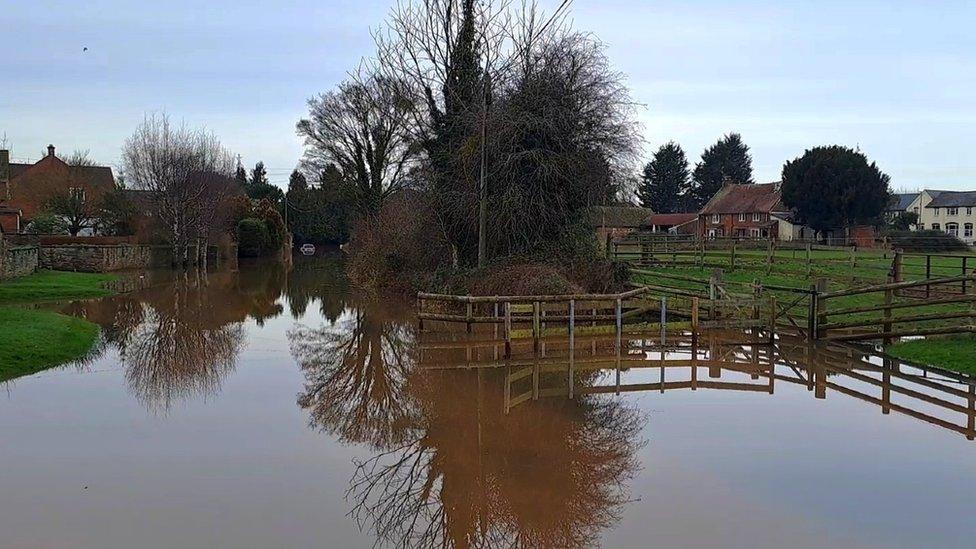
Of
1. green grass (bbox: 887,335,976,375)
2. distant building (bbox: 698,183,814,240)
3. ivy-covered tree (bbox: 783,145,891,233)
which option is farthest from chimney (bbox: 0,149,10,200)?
ivy-covered tree (bbox: 783,145,891,233)

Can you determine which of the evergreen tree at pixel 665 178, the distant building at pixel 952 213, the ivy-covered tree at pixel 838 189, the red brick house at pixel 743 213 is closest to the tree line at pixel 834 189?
the ivy-covered tree at pixel 838 189

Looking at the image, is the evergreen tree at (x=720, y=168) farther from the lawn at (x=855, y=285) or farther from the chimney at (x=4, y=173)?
the chimney at (x=4, y=173)

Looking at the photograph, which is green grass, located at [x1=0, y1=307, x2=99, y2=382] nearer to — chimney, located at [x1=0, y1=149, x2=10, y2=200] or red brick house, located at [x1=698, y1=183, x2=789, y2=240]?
chimney, located at [x1=0, y1=149, x2=10, y2=200]

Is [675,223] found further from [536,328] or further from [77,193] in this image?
[536,328]

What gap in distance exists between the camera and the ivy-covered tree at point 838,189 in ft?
207

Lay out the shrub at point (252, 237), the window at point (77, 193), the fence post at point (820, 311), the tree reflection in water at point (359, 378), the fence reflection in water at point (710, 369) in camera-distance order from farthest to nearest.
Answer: the shrub at point (252, 237) → the window at point (77, 193) → the fence post at point (820, 311) → the fence reflection in water at point (710, 369) → the tree reflection in water at point (359, 378)

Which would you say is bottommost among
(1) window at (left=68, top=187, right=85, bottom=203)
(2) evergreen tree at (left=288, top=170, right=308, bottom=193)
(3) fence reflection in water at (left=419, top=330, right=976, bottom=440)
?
(3) fence reflection in water at (left=419, top=330, right=976, bottom=440)

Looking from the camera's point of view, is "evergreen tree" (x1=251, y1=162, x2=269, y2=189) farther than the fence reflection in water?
Yes

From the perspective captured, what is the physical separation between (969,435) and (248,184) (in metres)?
98.1

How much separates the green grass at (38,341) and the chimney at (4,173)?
90.1 ft

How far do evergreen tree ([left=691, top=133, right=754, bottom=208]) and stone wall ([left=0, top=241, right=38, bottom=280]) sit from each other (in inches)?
3260

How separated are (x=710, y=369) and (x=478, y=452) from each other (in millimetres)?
7575

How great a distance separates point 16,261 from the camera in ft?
116

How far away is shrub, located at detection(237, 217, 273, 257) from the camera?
74562mm
